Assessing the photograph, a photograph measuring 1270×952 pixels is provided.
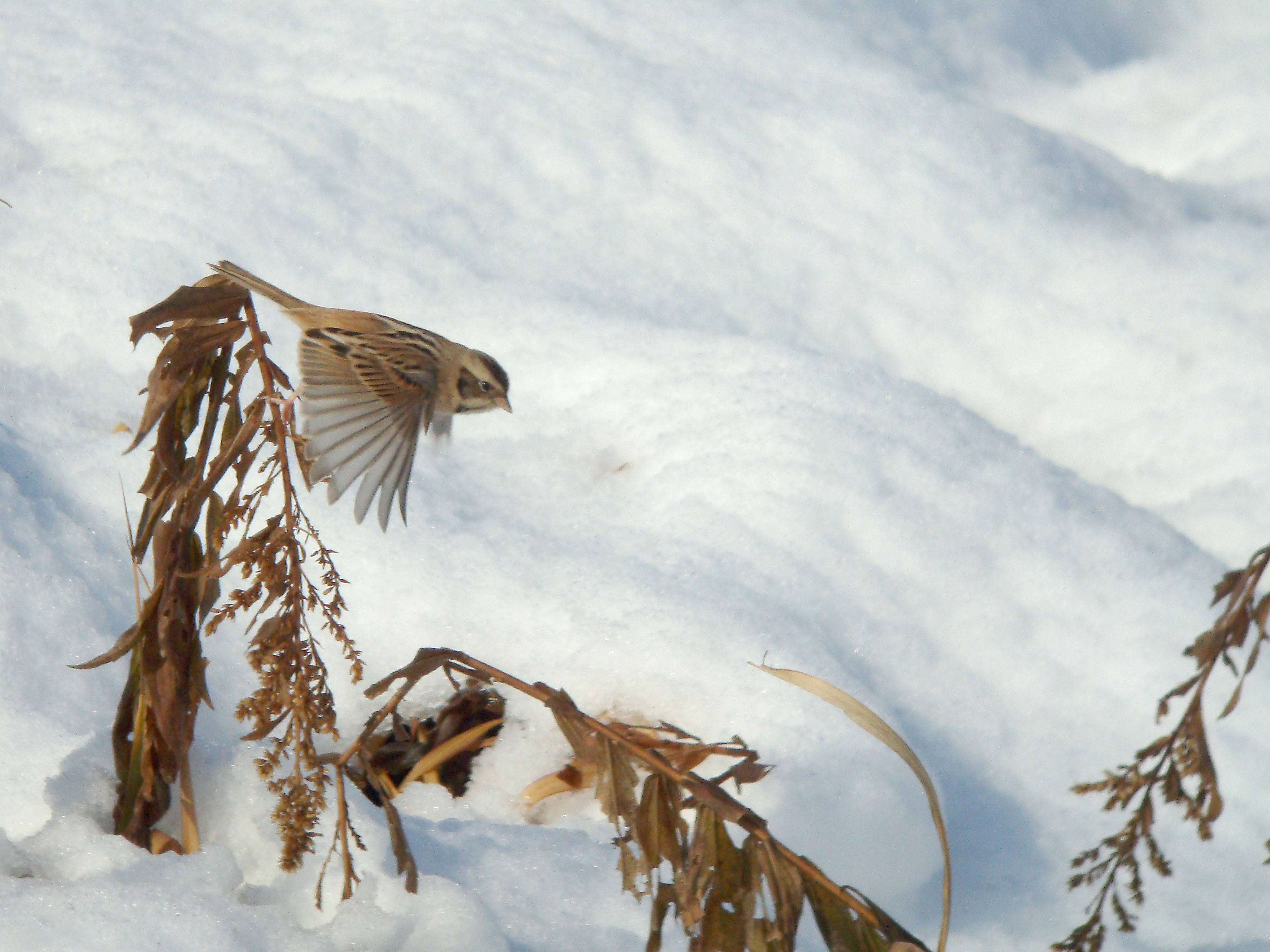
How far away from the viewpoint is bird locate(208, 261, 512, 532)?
1.04m

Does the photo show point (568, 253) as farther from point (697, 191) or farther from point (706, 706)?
point (706, 706)

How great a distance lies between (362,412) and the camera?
1.09m

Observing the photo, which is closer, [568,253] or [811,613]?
[811,613]

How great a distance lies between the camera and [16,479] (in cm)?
170

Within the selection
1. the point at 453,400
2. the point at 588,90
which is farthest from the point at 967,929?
the point at 588,90

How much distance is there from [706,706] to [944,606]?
55 cm

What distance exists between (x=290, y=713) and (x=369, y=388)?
1.06ft

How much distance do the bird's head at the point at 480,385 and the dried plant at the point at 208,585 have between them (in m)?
0.30

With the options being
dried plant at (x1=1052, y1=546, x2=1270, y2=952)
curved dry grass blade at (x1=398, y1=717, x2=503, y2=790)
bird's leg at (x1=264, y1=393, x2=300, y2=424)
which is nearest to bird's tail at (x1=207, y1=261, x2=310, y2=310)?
bird's leg at (x1=264, y1=393, x2=300, y2=424)

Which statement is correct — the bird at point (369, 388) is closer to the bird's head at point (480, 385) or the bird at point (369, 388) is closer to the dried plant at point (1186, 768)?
the bird's head at point (480, 385)

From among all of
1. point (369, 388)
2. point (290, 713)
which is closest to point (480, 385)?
point (369, 388)

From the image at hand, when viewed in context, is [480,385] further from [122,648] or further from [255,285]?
[122,648]

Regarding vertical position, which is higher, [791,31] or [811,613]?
[791,31]

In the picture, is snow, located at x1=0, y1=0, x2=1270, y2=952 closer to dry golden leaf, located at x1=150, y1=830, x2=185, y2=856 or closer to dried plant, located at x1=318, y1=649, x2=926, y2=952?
dry golden leaf, located at x1=150, y1=830, x2=185, y2=856
